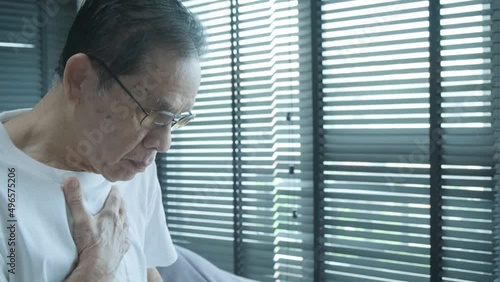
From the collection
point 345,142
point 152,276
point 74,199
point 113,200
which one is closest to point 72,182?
point 74,199

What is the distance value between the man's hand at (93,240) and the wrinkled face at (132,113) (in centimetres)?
7

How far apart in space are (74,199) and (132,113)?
0.20 m

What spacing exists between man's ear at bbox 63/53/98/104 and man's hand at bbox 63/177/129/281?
0.50 feet

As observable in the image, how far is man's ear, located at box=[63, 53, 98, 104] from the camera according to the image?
922mm

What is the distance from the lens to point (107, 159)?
985mm

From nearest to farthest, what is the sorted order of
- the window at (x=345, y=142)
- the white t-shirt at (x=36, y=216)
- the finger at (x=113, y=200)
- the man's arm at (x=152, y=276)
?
1. the white t-shirt at (x=36, y=216)
2. the finger at (x=113, y=200)
3. the man's arm at (x=152, y=276)
4. the window at (x=345, y=142)

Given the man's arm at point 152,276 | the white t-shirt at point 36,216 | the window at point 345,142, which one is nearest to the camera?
the white t-shirt at point 36,216

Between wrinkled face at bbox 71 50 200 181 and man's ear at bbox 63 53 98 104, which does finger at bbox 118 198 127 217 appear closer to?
wrinkled face at bbox 71 50 200 181

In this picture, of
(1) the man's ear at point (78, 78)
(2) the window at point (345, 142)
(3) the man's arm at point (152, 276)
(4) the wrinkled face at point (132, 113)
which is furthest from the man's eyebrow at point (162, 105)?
(2) the window at point (345, 142)

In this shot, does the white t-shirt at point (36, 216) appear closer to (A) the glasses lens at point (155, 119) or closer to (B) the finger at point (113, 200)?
(B) the finger at point (113, 200)

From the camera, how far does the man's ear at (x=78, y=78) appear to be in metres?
0.92

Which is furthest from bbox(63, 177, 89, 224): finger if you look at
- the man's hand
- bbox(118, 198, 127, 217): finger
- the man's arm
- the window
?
the window

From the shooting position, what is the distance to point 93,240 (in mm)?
1018

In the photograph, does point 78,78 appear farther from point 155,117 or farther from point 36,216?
point 36,216
